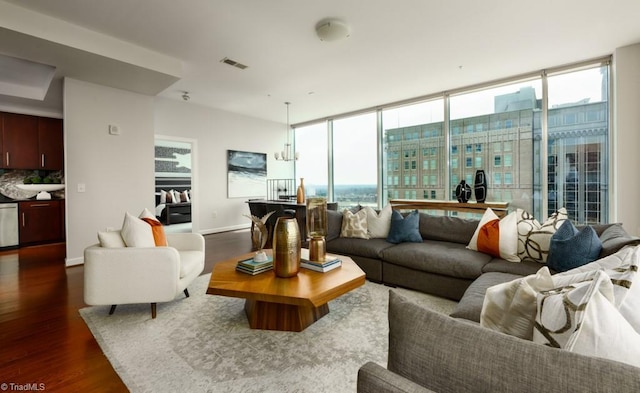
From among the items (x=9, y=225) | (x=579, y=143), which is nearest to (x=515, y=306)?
(x=579, y=143)

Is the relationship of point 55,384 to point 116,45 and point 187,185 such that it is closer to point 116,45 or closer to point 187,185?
point 116,45

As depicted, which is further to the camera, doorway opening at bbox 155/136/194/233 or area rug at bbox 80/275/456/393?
doorway opening at bbox 155/136/194/233

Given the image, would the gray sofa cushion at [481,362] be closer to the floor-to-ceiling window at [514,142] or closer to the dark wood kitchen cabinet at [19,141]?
the floor-to-ceiling window at [514,142]

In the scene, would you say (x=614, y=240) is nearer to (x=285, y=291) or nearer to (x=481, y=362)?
(x=481, y=362)

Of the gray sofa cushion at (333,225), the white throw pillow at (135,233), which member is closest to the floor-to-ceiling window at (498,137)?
the gray sofa cushion at (333,225)

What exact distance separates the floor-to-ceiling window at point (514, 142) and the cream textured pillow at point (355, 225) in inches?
101

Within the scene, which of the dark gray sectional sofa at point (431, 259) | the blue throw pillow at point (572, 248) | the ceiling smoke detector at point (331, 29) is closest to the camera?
the blue throw pillow at point (572, 248)

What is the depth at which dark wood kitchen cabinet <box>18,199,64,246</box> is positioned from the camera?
5.35 m

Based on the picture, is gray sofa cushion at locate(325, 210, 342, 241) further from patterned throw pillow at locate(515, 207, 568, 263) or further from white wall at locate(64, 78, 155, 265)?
white wall at locate(64, 78, 155, 265)

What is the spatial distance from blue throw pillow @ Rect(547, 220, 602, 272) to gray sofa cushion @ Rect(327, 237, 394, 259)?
1.46 meters

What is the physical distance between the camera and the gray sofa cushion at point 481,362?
51cm

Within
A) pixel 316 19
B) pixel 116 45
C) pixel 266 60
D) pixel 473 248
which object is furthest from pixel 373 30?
pixel 116 45

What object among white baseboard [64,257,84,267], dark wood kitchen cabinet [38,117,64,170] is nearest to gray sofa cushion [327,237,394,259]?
white baseboard [64,257,84,267]

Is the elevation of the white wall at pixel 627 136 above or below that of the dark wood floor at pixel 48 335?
above
